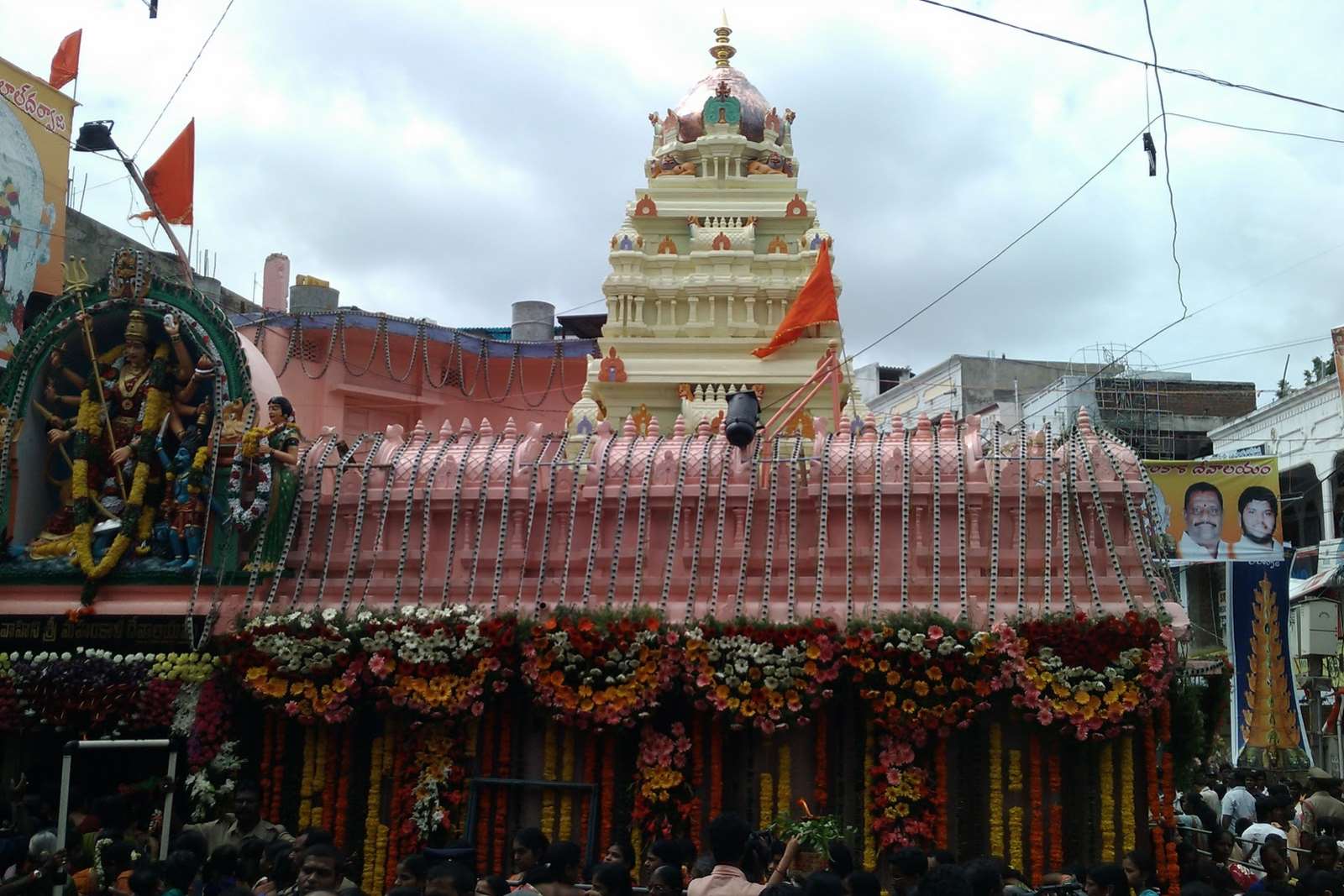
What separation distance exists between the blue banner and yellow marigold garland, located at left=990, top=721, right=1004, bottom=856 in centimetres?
1298

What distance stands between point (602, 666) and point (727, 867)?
166 inches

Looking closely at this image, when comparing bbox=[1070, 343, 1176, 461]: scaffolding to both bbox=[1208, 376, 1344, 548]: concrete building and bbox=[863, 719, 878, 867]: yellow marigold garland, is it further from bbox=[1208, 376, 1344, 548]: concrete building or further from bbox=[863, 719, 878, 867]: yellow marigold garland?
bbox=[863, 719, 878, 867]: yellow marigold garland

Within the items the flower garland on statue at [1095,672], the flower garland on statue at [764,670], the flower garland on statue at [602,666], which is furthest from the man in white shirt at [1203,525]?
the flower garland on statue at [602,666]

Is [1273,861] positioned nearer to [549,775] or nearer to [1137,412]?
[549,775]

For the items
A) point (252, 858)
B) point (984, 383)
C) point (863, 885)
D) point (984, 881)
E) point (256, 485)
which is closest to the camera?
point (863, 885)

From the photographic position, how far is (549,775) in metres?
11.9

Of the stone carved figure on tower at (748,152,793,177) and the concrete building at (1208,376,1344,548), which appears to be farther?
the concrete building at (1208,376,1344,548)

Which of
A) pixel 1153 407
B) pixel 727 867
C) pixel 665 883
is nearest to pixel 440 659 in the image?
pixel 665 883

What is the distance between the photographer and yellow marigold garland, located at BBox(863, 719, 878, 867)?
1100 cm

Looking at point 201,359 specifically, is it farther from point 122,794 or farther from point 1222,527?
point 1222,527

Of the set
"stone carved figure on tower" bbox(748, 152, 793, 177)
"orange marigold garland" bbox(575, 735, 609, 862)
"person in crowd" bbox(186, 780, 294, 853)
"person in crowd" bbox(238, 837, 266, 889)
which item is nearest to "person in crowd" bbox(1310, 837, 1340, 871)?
"orange marigold garland" bbox(575, 735, 609, 862)

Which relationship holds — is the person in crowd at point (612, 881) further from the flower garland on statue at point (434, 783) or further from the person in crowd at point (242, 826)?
the person in crowd at point (242, 826)

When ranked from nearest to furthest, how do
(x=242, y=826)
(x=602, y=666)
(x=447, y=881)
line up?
1. (x=447, y=881)
2. (x=602, y=666)
3. (x=242, y=826)

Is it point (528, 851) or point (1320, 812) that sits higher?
point (528, 851)
